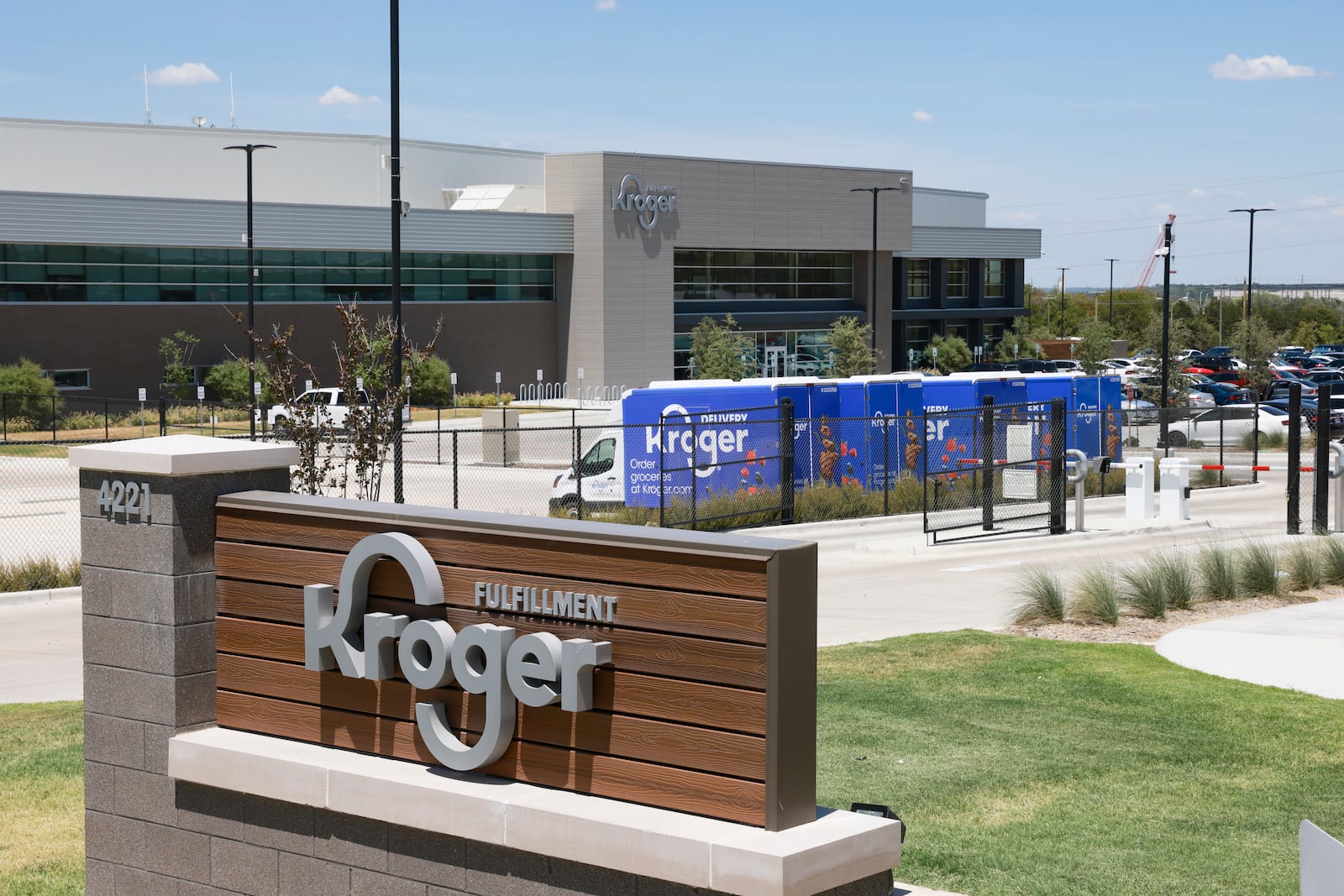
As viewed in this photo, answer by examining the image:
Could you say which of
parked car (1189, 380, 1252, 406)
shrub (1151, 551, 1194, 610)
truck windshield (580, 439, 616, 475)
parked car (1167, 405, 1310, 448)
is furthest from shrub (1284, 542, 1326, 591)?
parked car (1189, 380, 1252, 406)

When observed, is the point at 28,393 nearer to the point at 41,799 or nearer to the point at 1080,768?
the point at 41,799

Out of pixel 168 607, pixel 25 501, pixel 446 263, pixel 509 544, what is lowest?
pixel 25 501

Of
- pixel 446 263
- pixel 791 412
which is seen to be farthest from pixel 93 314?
pixel 791 412

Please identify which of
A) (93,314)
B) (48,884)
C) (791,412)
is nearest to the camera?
(48,884)

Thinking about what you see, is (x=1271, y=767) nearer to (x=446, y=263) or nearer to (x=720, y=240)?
(x=446, y=263)

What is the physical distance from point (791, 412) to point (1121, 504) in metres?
7.91

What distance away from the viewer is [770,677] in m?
5.01

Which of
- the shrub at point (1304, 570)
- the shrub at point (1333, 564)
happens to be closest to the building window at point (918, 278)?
the shrub at point (1333, 564)

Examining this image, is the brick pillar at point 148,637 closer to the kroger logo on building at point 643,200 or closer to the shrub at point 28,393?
the shrub at point 28,393

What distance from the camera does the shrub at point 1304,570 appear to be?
630 inches

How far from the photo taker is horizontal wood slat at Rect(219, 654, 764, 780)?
516 cm

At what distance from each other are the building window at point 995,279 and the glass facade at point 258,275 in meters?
37.4

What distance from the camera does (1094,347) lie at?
68625 mm

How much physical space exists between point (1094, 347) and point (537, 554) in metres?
66.2
